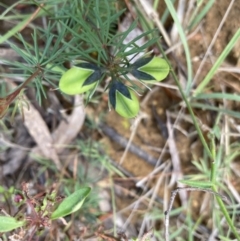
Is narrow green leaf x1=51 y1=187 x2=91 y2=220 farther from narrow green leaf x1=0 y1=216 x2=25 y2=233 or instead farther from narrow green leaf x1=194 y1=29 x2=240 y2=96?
narrow green leaf x1=194 y1=29 x2=240 y2=96

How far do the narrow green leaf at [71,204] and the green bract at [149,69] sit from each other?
33 centimetres

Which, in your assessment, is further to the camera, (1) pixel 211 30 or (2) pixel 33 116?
(2) pixel 33 116

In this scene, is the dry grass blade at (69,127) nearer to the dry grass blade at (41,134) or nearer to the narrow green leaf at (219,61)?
the dry grass blade at (41,134)

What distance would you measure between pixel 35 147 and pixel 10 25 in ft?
1.61

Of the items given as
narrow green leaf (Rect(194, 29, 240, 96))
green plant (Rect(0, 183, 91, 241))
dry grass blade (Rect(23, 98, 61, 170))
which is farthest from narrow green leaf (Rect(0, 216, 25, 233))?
narrow green leaf (Rect(194, 29, 240, 96))

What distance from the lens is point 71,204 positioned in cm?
118

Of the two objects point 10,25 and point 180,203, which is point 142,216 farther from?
point 10,25

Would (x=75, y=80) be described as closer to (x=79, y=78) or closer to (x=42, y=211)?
(x=79, y=78)

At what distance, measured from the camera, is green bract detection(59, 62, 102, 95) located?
1.05m

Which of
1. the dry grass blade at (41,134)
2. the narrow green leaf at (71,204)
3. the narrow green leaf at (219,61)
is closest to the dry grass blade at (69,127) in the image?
the dry grass blade at (41,134)

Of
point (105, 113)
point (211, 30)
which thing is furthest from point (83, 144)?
point (211, 30)

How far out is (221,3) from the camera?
1.47 metres

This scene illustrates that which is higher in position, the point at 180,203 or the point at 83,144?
the point at 83,144

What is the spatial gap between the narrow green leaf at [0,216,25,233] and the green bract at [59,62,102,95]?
0.38 m
